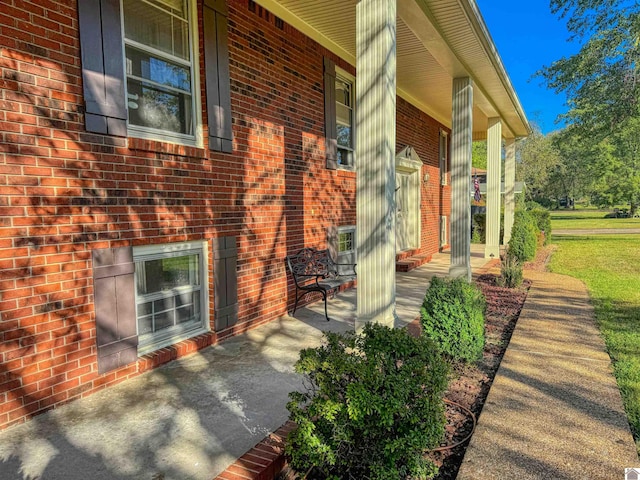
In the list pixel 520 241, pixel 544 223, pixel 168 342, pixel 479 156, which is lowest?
pixel 168 342

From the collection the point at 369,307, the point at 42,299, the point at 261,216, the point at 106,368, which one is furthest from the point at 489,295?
the point at 42,299

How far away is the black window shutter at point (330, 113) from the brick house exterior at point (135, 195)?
0.96 feet

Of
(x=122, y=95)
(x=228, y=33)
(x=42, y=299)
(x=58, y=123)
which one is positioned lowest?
(x=42, y=299)

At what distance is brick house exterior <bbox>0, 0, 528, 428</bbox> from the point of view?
280 cm

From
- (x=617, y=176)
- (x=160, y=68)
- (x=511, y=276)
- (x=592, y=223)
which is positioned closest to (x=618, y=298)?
(x=511, y=276)

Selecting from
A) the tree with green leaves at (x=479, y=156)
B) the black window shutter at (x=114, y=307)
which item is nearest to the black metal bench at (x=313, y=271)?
the black window shutter at (x=114, y=307)

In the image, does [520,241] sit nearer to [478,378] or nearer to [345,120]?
[345,120]

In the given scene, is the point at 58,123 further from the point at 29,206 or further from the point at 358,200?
the point at 358,200

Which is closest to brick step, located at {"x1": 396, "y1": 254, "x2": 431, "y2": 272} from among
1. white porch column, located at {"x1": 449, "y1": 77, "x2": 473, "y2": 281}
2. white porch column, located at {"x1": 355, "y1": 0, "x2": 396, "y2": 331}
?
white porch column, located at {"x1": 449, "y1": 77, "x2": 473, "y2": 281}

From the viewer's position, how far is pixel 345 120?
24.6ft

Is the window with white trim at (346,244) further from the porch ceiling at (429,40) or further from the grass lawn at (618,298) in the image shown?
the grass lawn at (618,298)

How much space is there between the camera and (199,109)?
13.8 ft

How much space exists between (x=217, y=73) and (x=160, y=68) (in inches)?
23.1

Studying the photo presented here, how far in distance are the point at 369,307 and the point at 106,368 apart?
241 centimetres
